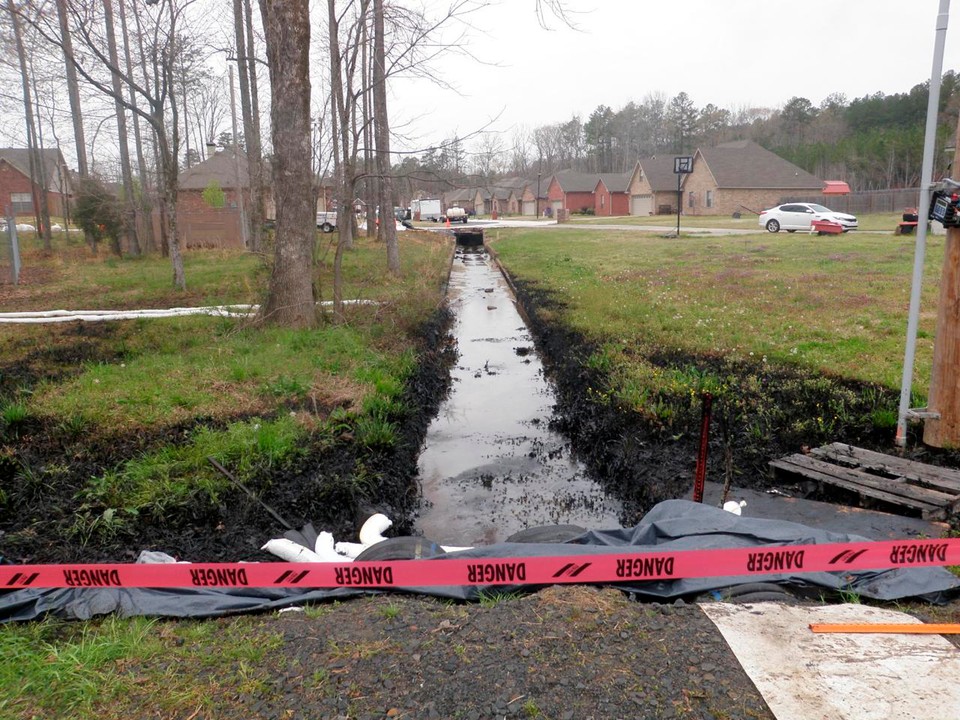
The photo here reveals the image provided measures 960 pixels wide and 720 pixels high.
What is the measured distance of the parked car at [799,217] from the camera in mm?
31156

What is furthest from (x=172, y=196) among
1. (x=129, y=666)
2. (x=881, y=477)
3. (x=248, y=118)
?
(x=881, y=477)

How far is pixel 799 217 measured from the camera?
3262cm

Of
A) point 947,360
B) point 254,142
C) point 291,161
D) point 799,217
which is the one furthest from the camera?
point 799,217

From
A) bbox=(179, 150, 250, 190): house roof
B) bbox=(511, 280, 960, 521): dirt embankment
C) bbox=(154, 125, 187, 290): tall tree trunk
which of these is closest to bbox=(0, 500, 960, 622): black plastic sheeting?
bbox=(511, 280, 960, 521): dirt embankment

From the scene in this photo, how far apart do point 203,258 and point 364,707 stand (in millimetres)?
24407

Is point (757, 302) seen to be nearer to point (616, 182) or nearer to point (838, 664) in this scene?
point (838, 664)

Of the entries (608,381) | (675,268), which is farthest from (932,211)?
(675,268)

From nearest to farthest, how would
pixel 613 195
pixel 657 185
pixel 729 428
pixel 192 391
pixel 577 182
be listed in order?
pixel 729 428
pixel 192 391
pixel 657 185
pixel 613 195
pixel 577 182

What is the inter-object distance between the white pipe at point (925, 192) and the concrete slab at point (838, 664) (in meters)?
3.03

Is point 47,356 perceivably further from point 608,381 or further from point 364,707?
point 364,707

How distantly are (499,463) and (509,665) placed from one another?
4.41 metres

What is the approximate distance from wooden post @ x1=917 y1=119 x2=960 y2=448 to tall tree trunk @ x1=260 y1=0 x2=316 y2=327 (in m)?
7.89

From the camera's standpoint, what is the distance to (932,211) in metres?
5.36

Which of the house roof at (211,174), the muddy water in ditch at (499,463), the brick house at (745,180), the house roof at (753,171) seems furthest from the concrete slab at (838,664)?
the house roof at (753,171)
